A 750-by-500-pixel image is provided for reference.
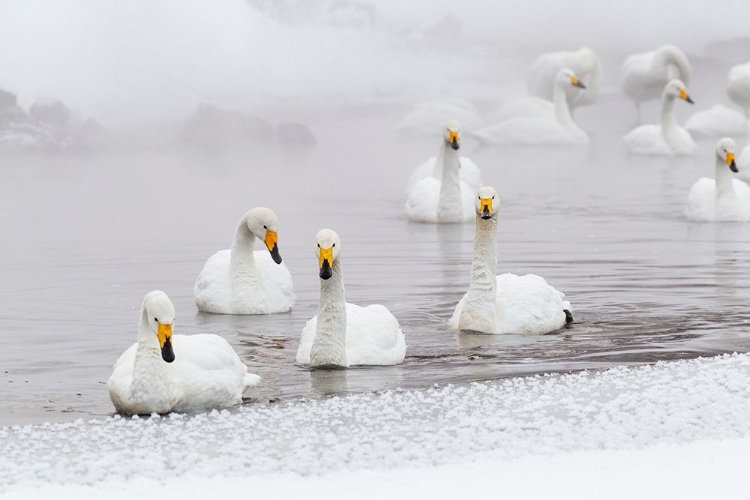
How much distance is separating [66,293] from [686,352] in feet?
14.6

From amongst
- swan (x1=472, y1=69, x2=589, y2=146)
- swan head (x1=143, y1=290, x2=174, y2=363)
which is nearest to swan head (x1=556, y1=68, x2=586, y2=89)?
swan (x1=472, y1=69, x2=589, y2=146)

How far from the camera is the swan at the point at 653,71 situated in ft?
91.5

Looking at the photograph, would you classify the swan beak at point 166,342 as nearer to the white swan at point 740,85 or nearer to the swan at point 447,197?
the swan at point 447,197

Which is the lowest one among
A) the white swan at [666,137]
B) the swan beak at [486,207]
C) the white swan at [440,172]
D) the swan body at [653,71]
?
the swan beak at [486,207]

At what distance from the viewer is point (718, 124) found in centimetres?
2598

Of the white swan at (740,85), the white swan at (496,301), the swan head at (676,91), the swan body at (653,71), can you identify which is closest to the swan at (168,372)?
the white swan at (496,301)

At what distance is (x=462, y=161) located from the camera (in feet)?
54.5

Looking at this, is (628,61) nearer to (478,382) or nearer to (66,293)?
(66,293)

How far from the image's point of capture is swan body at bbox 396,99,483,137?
27.1 metres

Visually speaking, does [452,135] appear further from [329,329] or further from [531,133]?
[531,133]

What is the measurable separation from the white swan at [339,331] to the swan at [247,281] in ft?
4.97

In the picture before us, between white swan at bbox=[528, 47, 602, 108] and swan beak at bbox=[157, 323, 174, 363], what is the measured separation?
73.5ft

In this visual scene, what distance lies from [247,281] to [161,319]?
3.00 metres

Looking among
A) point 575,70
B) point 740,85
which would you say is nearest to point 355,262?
point 740,85
